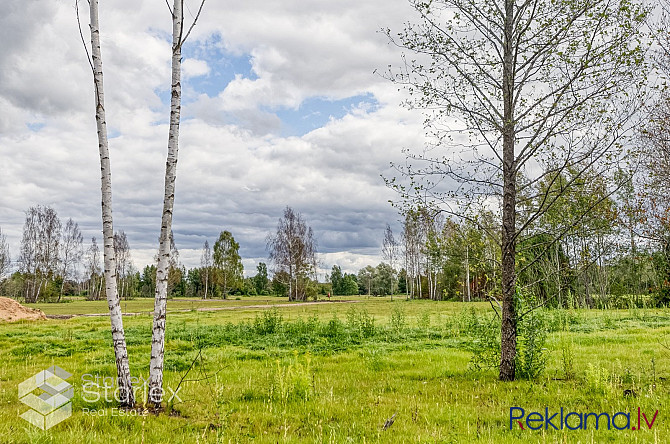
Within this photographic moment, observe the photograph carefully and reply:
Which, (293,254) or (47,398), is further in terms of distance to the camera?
(293,254)

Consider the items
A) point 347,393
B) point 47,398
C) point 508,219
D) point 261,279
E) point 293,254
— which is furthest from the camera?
point 261,279

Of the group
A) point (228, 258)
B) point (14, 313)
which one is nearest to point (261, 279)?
point (228, 258)

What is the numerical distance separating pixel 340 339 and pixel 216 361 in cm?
Answer: 480

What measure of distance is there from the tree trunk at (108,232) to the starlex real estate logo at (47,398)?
29.4 inches

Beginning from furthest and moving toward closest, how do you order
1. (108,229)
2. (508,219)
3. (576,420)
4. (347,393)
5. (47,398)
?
(508,219)
(347,393)
(47,398)
(108,229)
(576,420)

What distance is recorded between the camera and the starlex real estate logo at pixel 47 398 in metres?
5.14

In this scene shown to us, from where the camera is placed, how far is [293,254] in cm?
5806

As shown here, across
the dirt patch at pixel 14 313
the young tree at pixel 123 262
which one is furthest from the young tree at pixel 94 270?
the dirt patch at pixel 14 313

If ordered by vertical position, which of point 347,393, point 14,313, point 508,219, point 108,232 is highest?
point 508,219

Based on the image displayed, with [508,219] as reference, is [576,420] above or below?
below

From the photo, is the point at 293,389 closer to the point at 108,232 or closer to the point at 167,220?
the point at 167,220

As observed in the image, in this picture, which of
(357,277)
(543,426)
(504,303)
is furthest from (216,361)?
(357,277)

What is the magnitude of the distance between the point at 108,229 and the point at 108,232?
0.13ft

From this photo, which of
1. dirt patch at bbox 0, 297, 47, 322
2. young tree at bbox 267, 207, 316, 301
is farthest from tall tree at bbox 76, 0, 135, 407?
young tree at bbox 267, 207, 316, 301
